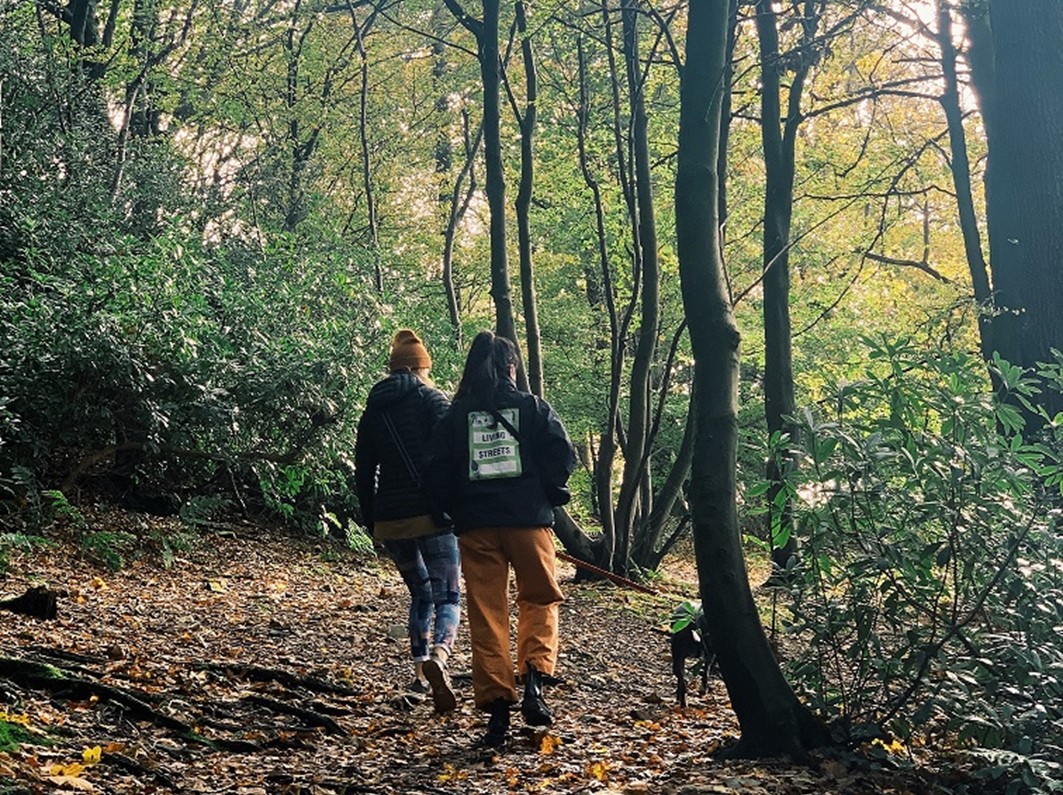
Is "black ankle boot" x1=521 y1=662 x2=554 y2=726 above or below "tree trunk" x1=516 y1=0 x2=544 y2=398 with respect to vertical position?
below

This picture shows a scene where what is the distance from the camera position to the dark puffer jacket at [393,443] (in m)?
6.70

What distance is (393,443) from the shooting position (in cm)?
675

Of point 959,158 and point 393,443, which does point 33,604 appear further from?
point 959,158

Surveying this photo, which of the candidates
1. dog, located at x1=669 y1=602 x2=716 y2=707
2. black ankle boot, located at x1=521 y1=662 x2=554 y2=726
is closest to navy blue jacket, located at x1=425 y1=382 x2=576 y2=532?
black ankle boot, located at x1=521 y1=662 x2=554 y2=726

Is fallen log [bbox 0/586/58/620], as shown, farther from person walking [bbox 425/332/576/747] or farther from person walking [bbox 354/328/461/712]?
person walking [bbox 425/332/576/747]

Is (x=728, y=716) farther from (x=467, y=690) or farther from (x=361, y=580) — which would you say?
(x=361, y=580)

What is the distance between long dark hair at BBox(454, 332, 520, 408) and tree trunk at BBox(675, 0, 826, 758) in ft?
3.74

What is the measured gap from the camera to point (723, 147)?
13.7m

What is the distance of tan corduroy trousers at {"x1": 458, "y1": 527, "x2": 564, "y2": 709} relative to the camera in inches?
227

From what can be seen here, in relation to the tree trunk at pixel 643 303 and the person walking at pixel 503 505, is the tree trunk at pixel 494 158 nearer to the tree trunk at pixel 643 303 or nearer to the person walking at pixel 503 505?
the tree trunk at pixel 643 303

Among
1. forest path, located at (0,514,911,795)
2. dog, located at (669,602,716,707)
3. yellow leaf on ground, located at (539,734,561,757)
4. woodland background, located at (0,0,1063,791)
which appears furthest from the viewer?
dog, located at (669,602,716,707)

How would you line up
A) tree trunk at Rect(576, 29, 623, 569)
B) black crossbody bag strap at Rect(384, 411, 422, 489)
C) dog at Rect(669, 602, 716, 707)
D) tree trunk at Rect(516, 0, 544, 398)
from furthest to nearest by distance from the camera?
1. tree trunk at Rect(576, 29, 623, 569)
2. tree trunk at Rect(516, 0, 544, 398)
3. dog at Rect(669, 602, 716, 707)
4. black crossbody bag strap at Rect(384, 411, 422, 489)

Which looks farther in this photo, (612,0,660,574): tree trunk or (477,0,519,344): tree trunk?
(612,0,660,574): tree trunk

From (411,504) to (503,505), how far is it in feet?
3.36
